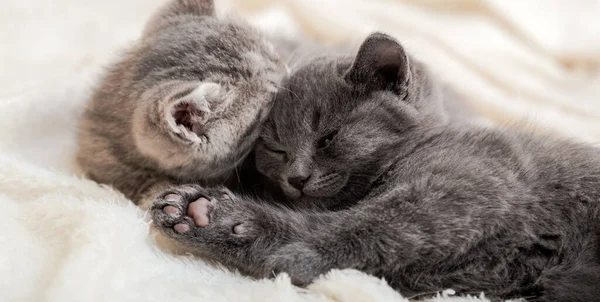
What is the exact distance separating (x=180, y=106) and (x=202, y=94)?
50mm

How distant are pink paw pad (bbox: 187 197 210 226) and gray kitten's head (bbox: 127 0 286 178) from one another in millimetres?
157

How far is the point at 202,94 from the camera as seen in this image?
1254 mm

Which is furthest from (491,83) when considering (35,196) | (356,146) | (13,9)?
(13,9)

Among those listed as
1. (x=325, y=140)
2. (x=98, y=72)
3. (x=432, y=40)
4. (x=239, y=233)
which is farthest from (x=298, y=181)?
(x=432, y=40)

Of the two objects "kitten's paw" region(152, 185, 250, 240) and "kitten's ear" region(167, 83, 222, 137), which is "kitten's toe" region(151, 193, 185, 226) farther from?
"kitten's ear" region(167, 83, 222, 137)

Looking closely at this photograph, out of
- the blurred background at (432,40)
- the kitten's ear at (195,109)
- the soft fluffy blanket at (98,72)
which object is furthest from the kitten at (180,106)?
the blurred background at (432,40)

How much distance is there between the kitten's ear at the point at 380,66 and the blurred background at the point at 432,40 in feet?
2.12

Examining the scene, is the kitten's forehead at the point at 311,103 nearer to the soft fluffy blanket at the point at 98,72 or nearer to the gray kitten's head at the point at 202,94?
the gray kitten's head at the point at 202,94

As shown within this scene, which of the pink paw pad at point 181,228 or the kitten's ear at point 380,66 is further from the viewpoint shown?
the kitten's ear at point 380,66

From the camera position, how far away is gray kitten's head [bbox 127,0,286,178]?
50.3 inches

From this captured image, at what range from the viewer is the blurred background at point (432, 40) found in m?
2.05

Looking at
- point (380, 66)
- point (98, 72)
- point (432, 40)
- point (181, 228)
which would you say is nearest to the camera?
point (181, 228)

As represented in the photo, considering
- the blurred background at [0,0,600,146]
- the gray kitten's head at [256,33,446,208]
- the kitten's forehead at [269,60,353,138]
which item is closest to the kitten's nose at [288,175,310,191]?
the gray kitten's head at [256,33,446,208]

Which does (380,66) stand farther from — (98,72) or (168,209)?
(98,72)
